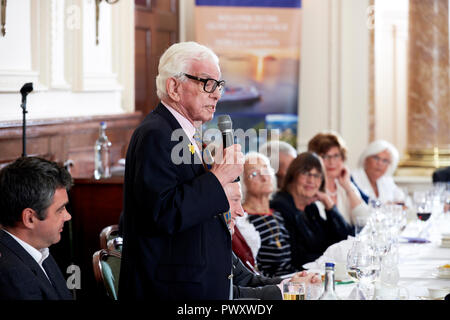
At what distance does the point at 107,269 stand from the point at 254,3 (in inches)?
186

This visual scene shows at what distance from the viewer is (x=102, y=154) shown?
16.2ft

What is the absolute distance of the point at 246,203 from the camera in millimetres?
3932

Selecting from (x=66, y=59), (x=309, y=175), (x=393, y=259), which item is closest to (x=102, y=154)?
(x=66, y=59)

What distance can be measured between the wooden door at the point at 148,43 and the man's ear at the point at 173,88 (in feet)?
13.2

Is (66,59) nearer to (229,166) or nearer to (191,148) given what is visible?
(191,148)

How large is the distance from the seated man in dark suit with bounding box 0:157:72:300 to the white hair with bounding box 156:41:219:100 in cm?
43

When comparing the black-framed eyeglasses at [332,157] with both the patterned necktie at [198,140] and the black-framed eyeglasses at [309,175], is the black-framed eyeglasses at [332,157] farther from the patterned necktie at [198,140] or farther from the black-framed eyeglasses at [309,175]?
the patterned necktie at [198,140]

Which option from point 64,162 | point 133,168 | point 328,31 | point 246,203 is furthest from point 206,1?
point 133,168

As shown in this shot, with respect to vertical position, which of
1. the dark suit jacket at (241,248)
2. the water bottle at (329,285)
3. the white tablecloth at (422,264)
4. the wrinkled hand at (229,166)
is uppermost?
the wrinkled hand at (229,166)

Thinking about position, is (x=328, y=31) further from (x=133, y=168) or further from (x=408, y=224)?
(x=133, y=168)

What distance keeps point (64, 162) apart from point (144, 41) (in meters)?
2.14

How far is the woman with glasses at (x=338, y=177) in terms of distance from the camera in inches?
206

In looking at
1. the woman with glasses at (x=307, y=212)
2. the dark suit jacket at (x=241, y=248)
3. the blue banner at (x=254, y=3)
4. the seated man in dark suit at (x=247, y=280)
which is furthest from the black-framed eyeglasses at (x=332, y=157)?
the seated man in dark suit at (x=247, y=280)

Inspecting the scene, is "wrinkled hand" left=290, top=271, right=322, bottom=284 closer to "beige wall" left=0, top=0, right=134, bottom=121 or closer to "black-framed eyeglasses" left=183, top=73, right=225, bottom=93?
"black-framed eyeglasses" left=183, top=73, right=225, bottom=93
